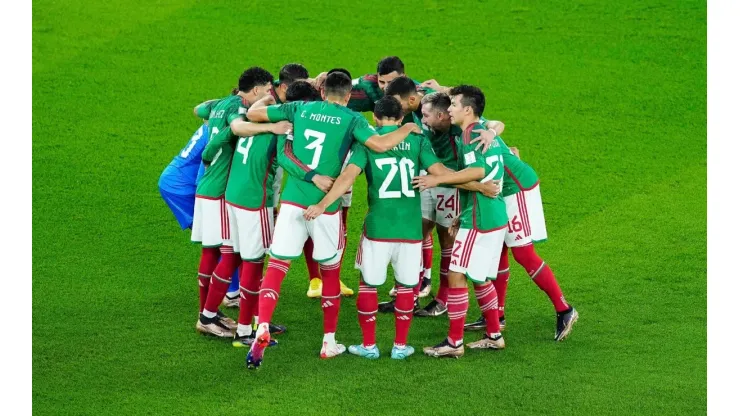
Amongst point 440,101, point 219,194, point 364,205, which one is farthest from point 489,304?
point 364,205

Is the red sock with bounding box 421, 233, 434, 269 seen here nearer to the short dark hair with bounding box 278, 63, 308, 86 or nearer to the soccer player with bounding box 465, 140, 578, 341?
the soccer player with bounding box 465, 140, 578, 341

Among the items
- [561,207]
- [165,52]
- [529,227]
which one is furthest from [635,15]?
[529,227]

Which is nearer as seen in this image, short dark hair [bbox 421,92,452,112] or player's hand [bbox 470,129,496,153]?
player's hand [bbox 470,129,496,153]

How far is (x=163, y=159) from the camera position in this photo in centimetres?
1075

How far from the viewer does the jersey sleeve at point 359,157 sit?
6613 mm

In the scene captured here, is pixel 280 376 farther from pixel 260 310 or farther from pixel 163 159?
pixel 163 159

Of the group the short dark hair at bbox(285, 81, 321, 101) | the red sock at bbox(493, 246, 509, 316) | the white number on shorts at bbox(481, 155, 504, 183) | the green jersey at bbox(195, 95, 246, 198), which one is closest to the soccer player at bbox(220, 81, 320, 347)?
the short dark hair at bbox(285, 81, 321, 101)

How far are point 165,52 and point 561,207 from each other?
231 inches

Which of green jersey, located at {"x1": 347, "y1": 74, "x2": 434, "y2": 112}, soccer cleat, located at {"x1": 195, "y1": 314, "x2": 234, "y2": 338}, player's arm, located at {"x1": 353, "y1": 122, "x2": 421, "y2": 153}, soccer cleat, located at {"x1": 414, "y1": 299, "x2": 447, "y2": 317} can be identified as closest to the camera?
player's arm, located at {"x1": 353, "y1": 122, "x2": 421, "y2": 153}

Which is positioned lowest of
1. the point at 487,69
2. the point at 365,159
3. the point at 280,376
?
the point at 280,376

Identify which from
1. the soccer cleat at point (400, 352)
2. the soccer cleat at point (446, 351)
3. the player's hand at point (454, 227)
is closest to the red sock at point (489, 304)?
the soccer cleat at point (446, 351)

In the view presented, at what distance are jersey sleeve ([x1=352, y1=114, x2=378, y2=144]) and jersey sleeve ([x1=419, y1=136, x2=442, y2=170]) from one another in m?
0.36

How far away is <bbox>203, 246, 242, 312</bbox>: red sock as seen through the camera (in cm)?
715

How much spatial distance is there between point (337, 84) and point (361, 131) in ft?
1.13
